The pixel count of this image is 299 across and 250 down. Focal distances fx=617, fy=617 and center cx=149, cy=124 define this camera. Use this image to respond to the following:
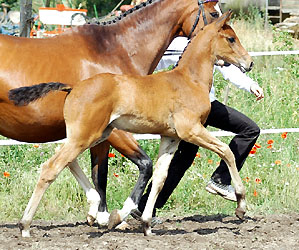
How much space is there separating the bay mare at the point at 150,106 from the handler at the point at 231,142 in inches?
21.1

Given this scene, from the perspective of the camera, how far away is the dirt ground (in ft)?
14.7

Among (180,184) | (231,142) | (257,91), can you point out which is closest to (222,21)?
(257,91)

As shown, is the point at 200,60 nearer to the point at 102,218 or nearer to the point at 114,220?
the point at 114,220

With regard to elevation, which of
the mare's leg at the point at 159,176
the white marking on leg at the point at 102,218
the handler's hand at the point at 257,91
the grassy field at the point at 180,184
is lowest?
the grassy field at the point at 180,184

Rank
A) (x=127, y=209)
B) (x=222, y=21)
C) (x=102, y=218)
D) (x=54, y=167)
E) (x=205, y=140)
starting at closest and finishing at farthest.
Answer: (x=54, y=167) → (x=205, y=140) → (x=222, y=21) → (x=127, y=209) → (x=102, y=218)

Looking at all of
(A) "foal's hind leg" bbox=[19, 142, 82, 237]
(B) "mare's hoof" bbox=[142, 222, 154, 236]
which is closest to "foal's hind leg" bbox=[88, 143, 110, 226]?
(B) "mare's hoof" bbox=[142, 222, 154, 236]

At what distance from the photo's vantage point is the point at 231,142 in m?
5.45

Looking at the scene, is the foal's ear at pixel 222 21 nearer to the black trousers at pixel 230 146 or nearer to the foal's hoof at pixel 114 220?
the black trousers at pixel 230 146

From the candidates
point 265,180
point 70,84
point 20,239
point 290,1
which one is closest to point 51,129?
point 70,84

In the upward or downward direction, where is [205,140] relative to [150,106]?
downward

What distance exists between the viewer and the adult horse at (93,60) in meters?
4.85

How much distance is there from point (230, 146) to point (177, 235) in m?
1.07

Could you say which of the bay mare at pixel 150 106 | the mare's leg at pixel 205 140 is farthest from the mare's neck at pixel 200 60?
the mare's leg at pixel 205 140

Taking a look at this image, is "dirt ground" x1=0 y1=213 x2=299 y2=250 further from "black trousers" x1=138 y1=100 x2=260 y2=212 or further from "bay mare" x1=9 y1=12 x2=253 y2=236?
"black trousers" x1=138 y1=100 x2=260 y2=212
